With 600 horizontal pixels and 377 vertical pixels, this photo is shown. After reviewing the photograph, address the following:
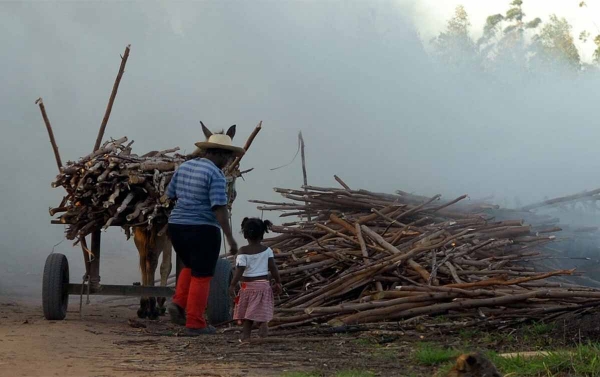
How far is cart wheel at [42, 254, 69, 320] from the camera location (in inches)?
356

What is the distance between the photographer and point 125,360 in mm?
6359

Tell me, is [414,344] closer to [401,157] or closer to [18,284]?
[18,284]

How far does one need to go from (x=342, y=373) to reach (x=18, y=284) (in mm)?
12023

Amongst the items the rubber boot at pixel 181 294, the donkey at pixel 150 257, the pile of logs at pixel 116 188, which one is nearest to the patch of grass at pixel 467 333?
the rubber boot at pixel 181 294

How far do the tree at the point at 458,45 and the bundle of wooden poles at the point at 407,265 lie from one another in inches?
712

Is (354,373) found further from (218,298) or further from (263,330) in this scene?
(218,298)

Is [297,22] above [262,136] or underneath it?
above

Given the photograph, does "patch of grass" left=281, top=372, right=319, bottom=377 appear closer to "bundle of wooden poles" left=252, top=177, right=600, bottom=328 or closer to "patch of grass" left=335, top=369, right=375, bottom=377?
"patch of grass" left=335, top=369, right=375, bottom=377

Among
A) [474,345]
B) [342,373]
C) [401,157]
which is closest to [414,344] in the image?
[474,345]

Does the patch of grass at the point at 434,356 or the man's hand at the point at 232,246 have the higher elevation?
the man's hand at the point at 232,246

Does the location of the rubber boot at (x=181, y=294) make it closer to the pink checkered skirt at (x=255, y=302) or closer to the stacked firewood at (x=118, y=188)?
the pink checkered skirt at (x=255, y=302)

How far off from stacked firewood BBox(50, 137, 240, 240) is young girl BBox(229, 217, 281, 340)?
135cm

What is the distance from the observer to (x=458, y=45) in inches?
1463

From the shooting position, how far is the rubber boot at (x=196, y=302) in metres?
7.96
